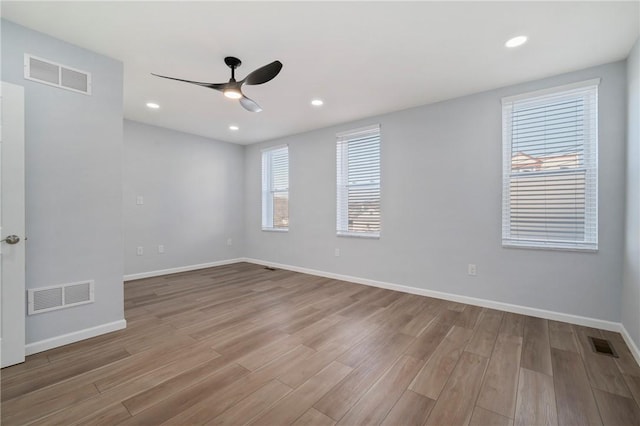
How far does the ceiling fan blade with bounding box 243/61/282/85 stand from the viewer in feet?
7.06

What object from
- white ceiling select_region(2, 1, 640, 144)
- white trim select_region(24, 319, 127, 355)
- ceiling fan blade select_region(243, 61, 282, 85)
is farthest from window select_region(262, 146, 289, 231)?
white trim select_region(24, 319, 127, 355)

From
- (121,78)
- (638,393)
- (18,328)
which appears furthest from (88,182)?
(638,393)

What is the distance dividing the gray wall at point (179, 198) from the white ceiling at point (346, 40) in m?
1.62

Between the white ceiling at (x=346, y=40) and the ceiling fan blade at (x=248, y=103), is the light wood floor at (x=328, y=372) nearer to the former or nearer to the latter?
the ceiling fan blade at (x=248, y=103)

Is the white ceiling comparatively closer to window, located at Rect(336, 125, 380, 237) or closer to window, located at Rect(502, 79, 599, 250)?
window, located at Rect(502, 79, 599, 250)

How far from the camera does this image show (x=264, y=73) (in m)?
2.26

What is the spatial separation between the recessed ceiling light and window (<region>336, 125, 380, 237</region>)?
78.3 inches

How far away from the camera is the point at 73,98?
241 centimetres

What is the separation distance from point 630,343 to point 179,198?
627 centimetres

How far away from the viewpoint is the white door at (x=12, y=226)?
1.99 metres

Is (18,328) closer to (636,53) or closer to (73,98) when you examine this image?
(73,98)

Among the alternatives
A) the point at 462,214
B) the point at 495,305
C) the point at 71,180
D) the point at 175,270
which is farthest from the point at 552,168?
the point at 175,270

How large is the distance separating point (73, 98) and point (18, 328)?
6.42 feet

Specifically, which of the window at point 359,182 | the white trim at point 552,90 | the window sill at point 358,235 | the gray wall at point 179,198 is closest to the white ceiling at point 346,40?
the white trim at point 552,90
